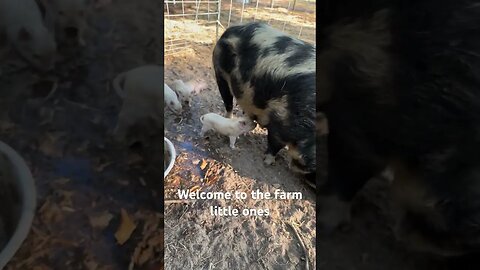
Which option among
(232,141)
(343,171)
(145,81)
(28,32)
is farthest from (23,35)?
(343,171)

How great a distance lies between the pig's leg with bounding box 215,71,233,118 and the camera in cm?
51

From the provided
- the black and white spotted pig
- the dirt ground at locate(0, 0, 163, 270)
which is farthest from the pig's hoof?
the dirt ground at locate(0, 0, 163, 270)

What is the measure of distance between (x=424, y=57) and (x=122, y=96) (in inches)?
11.3

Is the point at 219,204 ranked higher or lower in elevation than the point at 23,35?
lower

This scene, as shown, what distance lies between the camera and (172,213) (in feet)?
1.61

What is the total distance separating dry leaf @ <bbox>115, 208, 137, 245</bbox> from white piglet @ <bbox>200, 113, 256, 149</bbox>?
0.11 meters

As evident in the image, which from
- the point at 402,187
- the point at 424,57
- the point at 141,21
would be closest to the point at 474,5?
the point at 424,57

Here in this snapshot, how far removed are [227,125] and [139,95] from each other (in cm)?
9

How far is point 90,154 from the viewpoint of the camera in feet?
1.61

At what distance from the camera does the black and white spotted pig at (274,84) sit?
19.7 inches

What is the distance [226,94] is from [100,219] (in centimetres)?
17

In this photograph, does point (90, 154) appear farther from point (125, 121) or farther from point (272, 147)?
point (272, 147)

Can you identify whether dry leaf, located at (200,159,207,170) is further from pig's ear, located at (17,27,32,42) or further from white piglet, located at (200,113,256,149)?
pig's ear, located at (17,27,32,42)

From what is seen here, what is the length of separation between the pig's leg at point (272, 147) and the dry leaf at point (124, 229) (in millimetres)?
145
